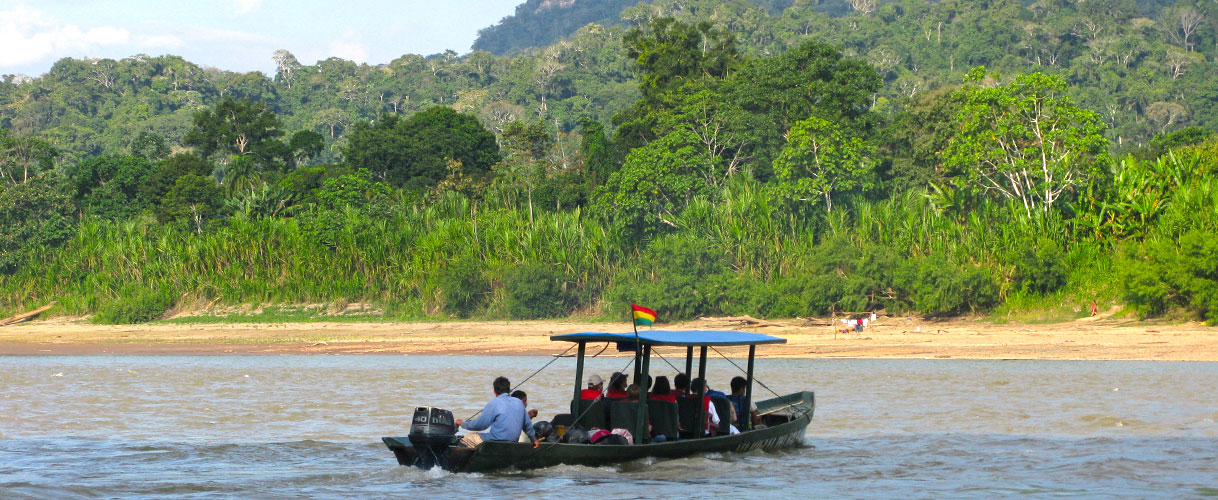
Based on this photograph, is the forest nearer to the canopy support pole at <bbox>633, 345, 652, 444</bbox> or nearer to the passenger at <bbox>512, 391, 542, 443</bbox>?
the canopy support pole at <bbox>633, 345, 652, 444</bbox>

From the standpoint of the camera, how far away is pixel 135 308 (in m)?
40.4

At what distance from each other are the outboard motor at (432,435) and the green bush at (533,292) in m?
25.3

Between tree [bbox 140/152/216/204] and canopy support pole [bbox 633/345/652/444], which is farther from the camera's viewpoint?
tree [bbox 140/152/216/204]

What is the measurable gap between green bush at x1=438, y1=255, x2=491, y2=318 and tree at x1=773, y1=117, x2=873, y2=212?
10.1m

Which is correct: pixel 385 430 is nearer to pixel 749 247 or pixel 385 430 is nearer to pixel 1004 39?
pixel 749 247

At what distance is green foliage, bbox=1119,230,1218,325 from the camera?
27578 millimetres

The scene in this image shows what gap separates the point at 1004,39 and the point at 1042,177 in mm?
59155

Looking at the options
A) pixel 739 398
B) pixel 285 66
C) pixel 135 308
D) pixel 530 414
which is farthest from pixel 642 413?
pixel 285 66

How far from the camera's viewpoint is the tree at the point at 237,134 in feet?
181

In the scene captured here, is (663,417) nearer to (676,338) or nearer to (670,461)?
(670,461)

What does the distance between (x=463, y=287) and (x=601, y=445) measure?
26338 millimetres

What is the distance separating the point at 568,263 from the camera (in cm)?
3853

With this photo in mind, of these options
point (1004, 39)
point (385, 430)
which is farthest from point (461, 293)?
point (1004, 39)

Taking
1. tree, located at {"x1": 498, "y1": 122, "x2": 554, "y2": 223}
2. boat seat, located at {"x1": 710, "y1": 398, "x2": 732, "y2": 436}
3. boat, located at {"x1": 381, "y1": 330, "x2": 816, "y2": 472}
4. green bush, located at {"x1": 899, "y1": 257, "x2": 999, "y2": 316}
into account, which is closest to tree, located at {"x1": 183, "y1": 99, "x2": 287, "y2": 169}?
tree, located at {"x1": 498, "y1": 122, "x2": 554, "y2": 223}
